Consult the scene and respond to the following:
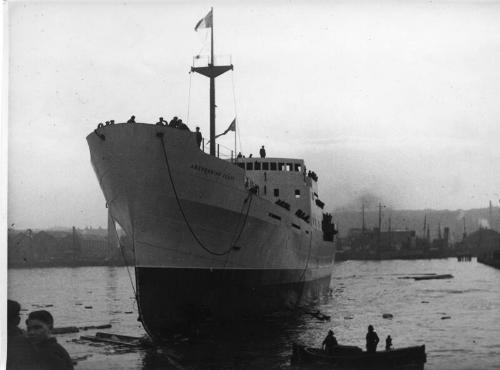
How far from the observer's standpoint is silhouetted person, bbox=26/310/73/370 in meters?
6.61

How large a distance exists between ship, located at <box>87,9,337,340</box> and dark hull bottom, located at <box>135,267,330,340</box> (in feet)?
0.10

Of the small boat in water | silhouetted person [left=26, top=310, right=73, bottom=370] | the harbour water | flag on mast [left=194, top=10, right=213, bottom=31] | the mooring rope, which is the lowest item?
the harbour water

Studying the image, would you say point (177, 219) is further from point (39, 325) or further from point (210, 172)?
point (39, 325)

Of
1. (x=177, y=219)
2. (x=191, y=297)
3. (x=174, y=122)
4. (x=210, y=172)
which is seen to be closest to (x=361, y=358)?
(x=191, y=297)

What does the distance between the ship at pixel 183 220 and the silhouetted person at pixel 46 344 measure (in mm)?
9718

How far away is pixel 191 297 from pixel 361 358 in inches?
235

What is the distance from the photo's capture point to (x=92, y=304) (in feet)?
121

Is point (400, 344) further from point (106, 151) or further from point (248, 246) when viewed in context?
point (106, 151)

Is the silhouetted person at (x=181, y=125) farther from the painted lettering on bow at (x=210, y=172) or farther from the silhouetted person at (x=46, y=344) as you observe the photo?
the silhouetted person at (x=46, y=344)

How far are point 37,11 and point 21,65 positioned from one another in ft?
4.83

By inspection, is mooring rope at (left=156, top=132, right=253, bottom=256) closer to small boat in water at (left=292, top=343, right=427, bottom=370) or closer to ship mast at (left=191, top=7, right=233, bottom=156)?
ship mast at (left=191, top=7, right=233, bottom=156)

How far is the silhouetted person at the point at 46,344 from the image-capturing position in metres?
6.61

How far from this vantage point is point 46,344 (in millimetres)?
6680

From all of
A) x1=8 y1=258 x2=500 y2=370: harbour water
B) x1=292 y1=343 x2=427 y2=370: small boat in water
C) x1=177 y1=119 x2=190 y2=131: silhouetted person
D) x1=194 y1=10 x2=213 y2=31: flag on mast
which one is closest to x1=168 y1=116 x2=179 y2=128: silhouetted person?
x1=177 y1=119 x2=190 y2=131: silhouetted person
